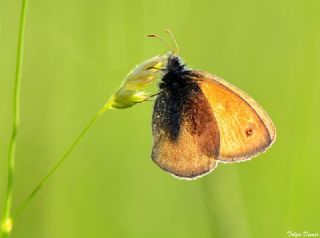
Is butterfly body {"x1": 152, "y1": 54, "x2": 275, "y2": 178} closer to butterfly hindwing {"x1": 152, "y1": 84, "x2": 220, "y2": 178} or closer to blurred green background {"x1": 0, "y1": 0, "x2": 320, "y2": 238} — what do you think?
butterfly hindwing {"x1": 152, "y1": 84, "x2": 220, "y2": 178}

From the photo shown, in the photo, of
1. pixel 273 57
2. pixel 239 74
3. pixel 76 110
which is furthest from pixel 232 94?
pixel 273 57

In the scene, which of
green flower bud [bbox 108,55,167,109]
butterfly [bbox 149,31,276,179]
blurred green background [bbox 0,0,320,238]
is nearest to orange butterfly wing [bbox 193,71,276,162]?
butterfly [bbox 149,31,276,179]

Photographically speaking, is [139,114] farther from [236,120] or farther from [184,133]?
[236,120]

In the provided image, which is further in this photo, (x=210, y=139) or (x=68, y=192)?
(x=68, y=192)

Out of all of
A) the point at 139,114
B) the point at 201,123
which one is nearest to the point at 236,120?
the point at 201,123

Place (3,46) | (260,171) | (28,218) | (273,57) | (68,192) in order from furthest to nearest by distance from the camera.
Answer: (273,57), (3,46), (260,171), (68,192), (28,218)

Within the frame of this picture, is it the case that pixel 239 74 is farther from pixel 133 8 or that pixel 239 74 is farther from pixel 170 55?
pixel 170 55

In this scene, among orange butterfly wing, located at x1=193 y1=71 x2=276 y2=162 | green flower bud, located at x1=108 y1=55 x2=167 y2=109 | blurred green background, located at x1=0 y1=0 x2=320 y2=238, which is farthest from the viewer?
blurred green background, located at x1=0 y1=0 x2=320 y2=238
